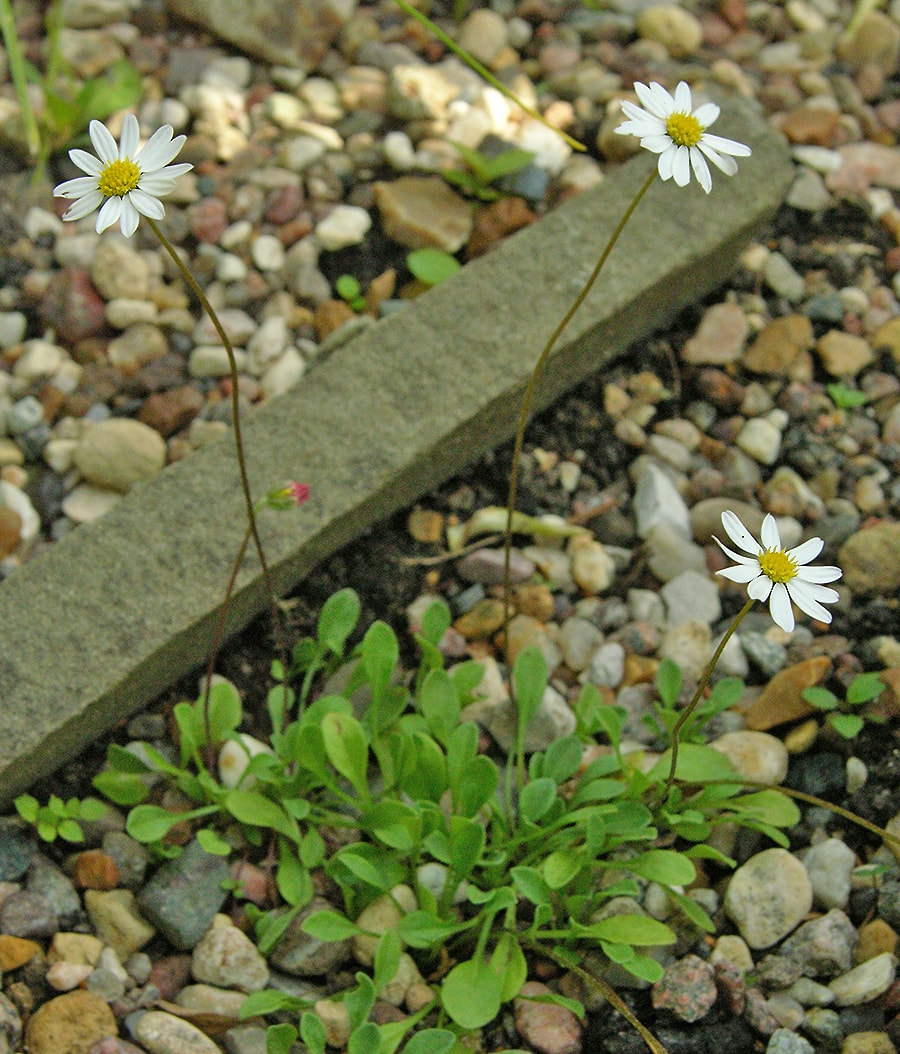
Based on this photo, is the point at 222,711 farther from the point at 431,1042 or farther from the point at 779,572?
the point at 779,572

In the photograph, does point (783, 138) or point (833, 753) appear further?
point (783, 138)

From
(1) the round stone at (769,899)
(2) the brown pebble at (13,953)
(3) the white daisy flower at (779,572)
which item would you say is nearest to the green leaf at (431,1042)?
(1) the round stone at (769,899)

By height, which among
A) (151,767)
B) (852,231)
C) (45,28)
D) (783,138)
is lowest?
(151,767)

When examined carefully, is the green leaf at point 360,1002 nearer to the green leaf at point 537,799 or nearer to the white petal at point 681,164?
the green leaf at point 537,799

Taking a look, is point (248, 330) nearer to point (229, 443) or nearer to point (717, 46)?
point (229, 443)

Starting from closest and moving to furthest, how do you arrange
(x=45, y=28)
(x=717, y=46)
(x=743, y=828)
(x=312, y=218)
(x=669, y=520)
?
1. (x=743, y=828)
2. (x=669, y=520)
3. (x=312, y=218)
4. (x=45, y=28)
5. (x=717, y=46)

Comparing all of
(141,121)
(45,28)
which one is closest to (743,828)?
(141,121)

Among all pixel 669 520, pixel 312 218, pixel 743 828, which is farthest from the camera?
pixel 312 218
